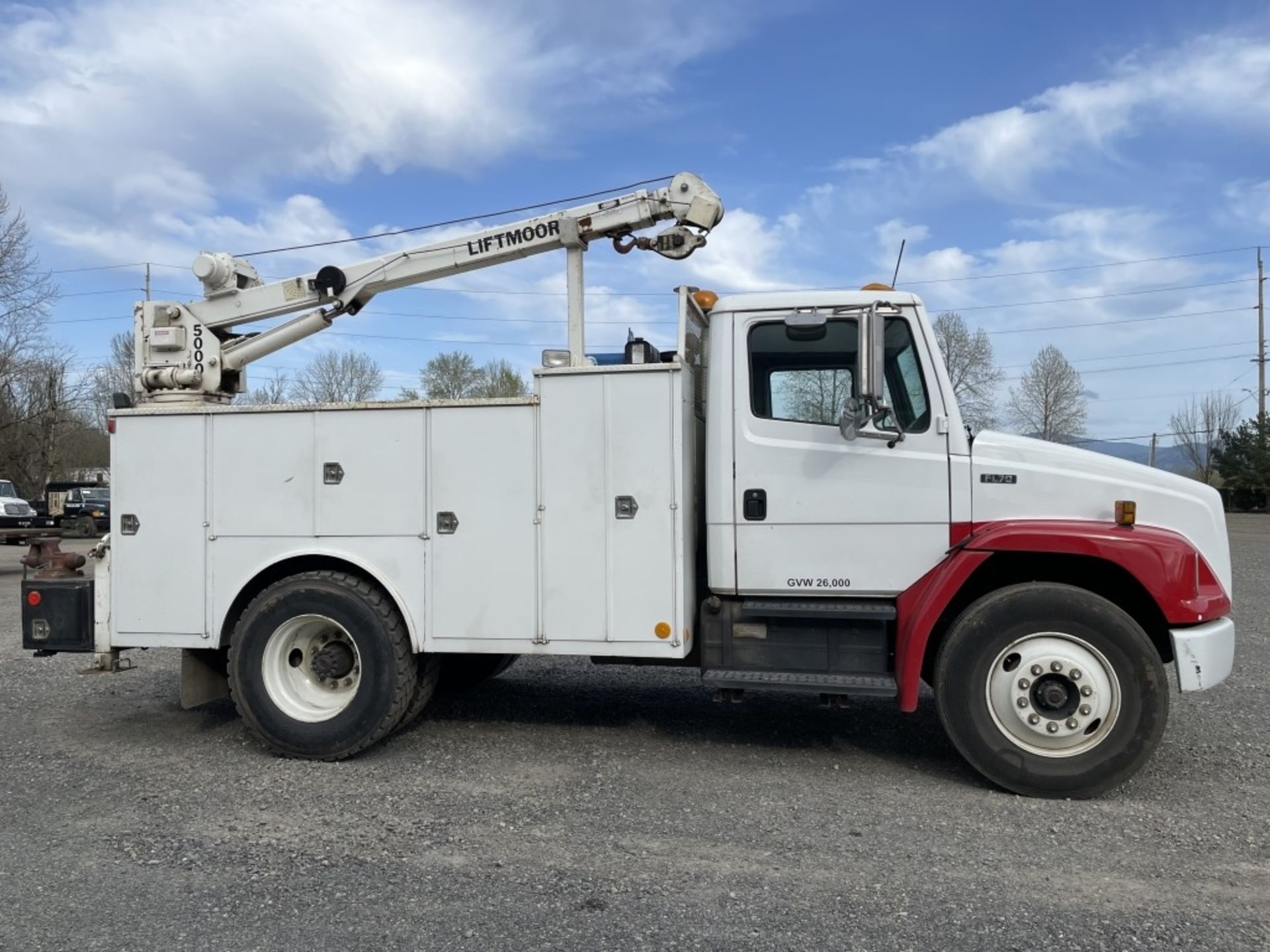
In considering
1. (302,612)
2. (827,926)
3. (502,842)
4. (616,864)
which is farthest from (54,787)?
(827,926)

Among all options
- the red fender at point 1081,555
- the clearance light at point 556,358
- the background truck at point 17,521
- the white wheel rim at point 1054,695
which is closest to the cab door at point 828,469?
the red fender at point 1081,555

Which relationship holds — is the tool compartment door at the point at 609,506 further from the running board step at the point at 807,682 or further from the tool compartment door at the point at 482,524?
the running board step at the point at 807,682

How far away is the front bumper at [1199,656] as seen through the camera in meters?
4.72

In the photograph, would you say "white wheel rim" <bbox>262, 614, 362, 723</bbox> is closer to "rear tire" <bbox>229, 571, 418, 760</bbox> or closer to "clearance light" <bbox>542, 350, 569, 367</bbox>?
"rear tire" <bbox>229, 571, 418, 760</bbox>

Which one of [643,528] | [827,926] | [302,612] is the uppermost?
[643,528]

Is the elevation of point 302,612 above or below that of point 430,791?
above

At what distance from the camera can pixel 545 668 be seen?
8.31 meters

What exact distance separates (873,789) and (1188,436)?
194ft

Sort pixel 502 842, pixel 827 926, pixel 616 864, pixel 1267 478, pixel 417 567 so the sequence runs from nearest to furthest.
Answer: pixel 827 926
pixel 616 864
pixel 502 842
pixel 417 567
pixel 1267 478

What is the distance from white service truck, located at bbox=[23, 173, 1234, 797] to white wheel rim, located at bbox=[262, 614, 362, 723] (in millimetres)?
18

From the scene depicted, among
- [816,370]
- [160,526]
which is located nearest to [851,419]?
[816,370]

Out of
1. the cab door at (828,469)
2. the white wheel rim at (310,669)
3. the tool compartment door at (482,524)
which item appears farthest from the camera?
the white wheel rim at (310,669)

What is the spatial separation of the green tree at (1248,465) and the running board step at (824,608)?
42196 millimetres

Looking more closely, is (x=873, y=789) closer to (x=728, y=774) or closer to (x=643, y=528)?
(x=728, y=774)
